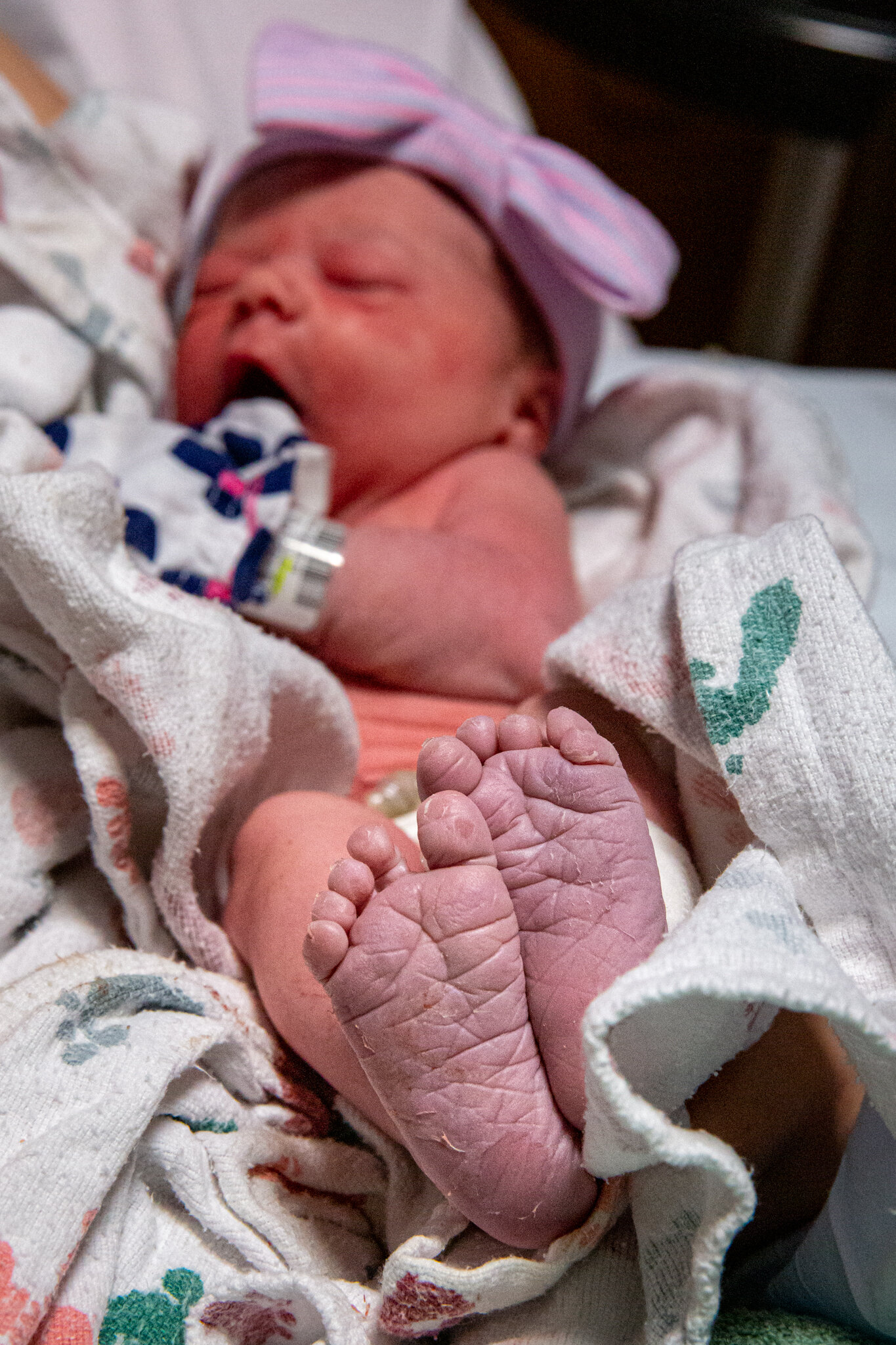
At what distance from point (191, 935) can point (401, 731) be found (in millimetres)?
261

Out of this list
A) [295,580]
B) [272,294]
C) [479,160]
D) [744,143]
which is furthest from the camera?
[744,143]

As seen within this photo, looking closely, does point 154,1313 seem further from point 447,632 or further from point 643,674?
point 447,632

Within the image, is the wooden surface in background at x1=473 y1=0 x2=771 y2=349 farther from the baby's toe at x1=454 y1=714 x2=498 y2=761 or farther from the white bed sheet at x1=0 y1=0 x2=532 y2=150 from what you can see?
the baby's toe at x1=454 y1=714 x2=498 y2=761

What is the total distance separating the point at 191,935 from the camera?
0.60 meters

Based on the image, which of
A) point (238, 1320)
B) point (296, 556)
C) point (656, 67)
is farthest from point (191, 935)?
point (656, 67)

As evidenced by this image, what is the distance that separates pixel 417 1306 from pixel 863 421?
1255mm

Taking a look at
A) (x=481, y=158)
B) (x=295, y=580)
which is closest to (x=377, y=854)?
(x=295, y=580)

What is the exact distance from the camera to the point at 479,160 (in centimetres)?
105

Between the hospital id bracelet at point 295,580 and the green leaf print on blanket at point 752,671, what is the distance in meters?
0.33

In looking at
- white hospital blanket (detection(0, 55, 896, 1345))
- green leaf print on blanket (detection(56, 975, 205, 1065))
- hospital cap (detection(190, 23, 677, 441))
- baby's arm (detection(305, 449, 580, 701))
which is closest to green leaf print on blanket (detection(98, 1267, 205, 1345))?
white hospital blanket (detection(0, 55, 896, 1345))

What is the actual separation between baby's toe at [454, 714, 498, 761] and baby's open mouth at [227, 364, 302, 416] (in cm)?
58

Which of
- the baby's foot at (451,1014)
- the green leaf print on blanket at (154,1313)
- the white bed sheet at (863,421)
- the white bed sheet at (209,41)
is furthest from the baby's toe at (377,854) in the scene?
the white bed sheet at (209,41)

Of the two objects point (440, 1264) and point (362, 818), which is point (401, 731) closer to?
point (362, 818)

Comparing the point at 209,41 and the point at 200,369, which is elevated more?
the point at 209,41
